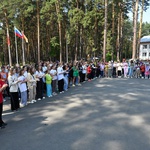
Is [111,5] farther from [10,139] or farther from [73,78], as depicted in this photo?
[10,139]

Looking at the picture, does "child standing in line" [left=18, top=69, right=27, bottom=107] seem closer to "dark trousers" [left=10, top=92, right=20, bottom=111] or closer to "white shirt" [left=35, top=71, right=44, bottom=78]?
"dark trousers" [left=10, top=92, right=20, bottom=111]

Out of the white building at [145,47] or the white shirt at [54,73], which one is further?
the white building at [145,47]

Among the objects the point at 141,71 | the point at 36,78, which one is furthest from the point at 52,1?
the point at 36,78

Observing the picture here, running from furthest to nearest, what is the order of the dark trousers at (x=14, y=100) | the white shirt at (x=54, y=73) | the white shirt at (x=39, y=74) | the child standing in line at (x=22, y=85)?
1. the white shirt at (x=54, y=73)
2. the white shirt at (x=39, y=74)
3. the child standing in line at (x=22, y=85)
4. the dark trousers at (x=14, y=100)

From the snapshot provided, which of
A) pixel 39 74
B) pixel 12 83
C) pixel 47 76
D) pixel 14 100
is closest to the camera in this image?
pixel 12 83

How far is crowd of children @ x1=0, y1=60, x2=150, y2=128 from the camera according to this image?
8.66 m

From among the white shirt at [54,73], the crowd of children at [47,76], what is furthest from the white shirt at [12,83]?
the white shirt at [54,73]

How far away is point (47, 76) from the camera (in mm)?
11141

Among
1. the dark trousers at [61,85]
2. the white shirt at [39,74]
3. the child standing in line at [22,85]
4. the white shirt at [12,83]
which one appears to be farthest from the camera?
the dark trousers at [61,85]

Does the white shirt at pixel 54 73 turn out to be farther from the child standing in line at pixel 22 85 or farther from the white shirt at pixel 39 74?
the child standing in line at pixel 22 85

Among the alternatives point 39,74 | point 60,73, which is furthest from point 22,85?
point 60,73

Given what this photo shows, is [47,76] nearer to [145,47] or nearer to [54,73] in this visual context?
[54,73]

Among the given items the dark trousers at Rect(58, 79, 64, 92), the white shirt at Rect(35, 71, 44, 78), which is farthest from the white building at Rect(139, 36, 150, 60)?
the white shirt at Rect(35, 71, 44, 78)

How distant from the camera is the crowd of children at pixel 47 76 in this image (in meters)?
8.66
